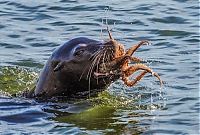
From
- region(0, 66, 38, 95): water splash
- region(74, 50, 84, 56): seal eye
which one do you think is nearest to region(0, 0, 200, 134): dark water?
region(0, 66, 38, 95): water splash

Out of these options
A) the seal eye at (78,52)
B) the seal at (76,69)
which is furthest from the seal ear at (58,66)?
the seal eye at (78,52)

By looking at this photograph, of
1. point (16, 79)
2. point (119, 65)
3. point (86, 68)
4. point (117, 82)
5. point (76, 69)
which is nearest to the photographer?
point (119, 65)

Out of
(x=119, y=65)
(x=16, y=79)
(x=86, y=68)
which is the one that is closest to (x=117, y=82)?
(x=16, y=79)

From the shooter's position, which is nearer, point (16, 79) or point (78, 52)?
point (78, 52)

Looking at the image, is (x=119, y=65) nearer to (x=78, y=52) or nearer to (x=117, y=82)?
(x=78, y=52)

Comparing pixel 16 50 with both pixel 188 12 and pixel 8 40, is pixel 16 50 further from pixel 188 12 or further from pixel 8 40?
pixel 188 12

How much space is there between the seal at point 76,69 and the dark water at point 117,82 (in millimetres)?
243

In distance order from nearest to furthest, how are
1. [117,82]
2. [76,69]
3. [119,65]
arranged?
[119,65]
[76,69]
[117,82]

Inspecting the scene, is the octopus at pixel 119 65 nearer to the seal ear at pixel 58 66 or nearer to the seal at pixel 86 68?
the seal at pixel 86 68

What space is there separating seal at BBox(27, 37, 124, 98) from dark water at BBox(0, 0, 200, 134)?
0.24 m

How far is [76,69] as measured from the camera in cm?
959

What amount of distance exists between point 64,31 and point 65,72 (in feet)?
14.6

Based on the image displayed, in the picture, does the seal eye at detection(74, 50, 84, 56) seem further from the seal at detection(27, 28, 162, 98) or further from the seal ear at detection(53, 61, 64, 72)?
the seal ear at detection(53, 61, 64, 72)

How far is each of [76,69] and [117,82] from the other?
5.66ft
